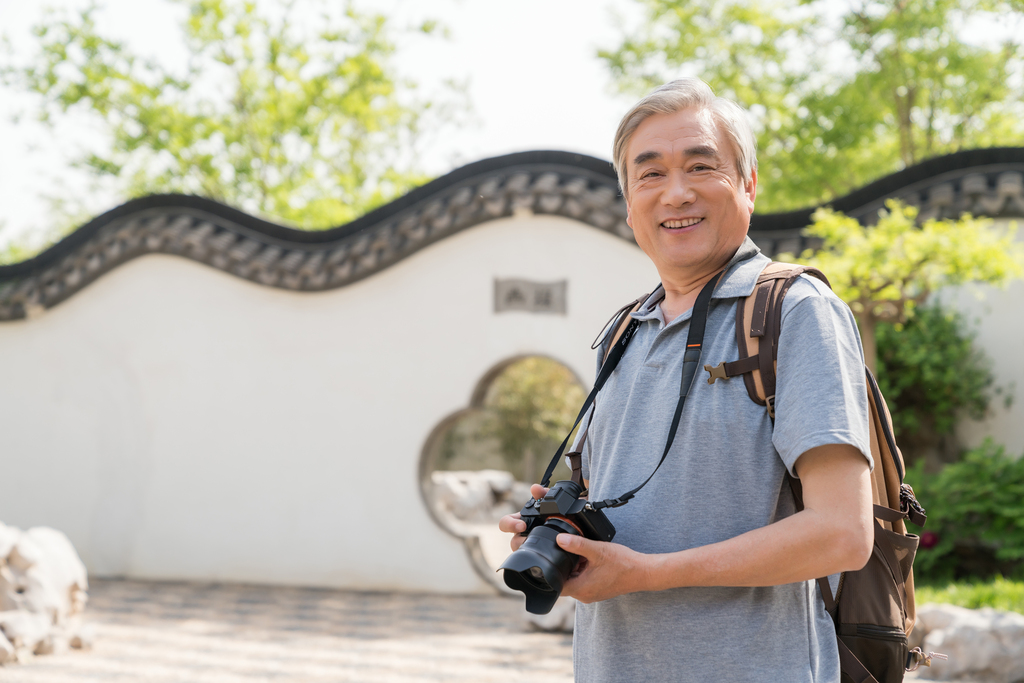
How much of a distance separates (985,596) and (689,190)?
3562 mm

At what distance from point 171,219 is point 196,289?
23.6 inches

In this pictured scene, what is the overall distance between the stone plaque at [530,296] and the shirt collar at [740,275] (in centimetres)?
447

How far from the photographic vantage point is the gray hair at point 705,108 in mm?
1274

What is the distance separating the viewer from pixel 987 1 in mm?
5883

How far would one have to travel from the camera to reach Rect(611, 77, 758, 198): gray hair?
1274 millimetres

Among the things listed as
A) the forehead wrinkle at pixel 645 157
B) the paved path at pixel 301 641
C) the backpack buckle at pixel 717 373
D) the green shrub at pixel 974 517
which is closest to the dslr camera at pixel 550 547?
the backpack buckle at pixel 717 373

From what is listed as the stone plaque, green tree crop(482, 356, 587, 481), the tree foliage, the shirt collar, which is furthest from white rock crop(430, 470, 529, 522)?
the shirt collar

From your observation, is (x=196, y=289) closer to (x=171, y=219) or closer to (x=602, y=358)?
(x=171, y=219)

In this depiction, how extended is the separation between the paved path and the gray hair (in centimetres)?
321

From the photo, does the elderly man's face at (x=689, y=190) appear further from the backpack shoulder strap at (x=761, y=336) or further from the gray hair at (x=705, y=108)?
the backpack shoulder strap at (x=761, y=336)

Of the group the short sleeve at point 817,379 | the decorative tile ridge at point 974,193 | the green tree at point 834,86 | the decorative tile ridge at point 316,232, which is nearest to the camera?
the short sleeve at point 817,379

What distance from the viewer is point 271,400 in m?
Result: 6.39

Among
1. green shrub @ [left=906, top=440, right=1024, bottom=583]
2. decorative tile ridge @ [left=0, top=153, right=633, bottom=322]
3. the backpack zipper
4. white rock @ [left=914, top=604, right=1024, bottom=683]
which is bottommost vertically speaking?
white rock @ [left=914, top=604, right=1024, bottom=683]

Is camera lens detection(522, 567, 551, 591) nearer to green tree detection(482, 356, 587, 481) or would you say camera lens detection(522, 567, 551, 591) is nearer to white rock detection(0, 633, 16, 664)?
white rock detection(0, 633, 16, 664)
